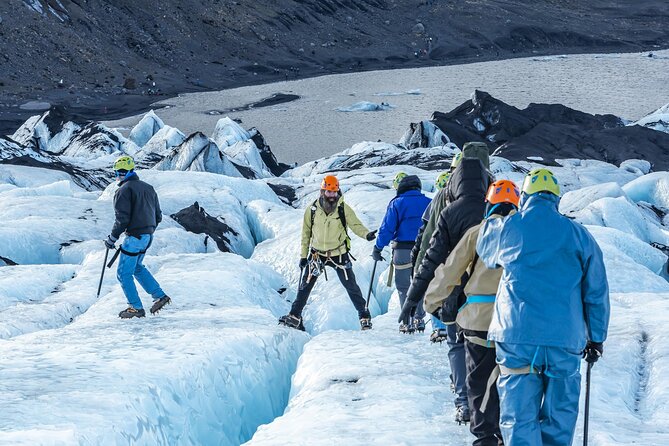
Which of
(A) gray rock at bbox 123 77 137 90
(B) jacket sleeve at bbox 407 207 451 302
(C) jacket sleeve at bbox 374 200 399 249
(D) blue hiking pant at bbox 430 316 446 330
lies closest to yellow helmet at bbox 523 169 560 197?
(B) jacket sleeve at bbox 407 207 451 302

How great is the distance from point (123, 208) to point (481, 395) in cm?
572

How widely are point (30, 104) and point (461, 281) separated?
70.6m

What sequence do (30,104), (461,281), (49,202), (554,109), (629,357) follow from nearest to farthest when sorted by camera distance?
(461,281) → (629,357) → (49,202) → (554,109) → (30,104)

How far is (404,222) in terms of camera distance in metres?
8.99

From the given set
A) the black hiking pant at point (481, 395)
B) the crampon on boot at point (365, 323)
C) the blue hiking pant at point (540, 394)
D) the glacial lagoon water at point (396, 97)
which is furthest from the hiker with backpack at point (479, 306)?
the glacial lagoon water at point (396, 97)

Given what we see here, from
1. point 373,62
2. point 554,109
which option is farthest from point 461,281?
point 373,62

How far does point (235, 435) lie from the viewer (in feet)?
25.9

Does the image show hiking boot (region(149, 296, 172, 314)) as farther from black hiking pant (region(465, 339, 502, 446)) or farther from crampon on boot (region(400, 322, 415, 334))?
black hiking pant (region(465, 339, 502, 446))

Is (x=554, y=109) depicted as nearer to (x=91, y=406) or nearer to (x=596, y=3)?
(x=91, y=406)

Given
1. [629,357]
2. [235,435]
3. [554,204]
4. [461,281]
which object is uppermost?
[554,204]

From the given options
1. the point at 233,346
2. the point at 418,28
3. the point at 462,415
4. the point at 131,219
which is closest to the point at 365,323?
the point at 233,346

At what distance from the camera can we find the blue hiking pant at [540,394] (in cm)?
467

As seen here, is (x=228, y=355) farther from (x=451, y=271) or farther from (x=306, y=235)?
(x=451, y=271)

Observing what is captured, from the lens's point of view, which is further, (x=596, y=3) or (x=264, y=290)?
(x=596, y=3)
